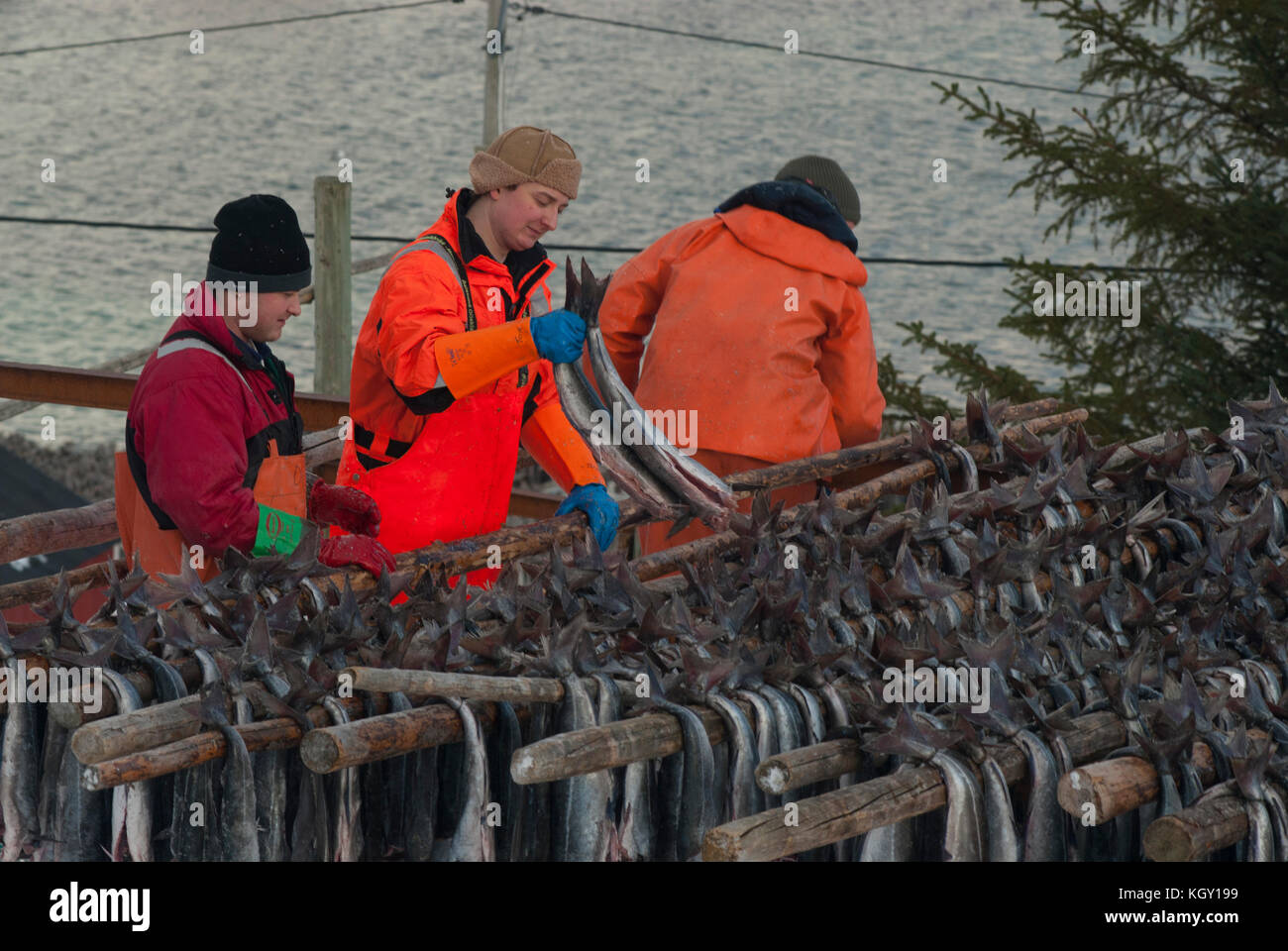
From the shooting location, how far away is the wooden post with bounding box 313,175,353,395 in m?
9.62

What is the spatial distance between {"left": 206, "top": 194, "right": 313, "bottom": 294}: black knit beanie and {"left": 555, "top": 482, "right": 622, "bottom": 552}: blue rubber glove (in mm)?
944

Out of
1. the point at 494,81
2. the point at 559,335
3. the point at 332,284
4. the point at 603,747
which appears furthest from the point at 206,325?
the point at 494,81

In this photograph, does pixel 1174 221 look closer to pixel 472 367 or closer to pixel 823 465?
pixel 823 465

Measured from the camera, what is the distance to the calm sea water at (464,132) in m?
20.9

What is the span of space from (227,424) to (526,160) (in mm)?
1034

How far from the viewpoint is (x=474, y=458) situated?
13.5 feet

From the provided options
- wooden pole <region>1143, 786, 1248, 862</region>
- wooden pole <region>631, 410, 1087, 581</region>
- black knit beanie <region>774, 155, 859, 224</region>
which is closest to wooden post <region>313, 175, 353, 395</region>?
black knit beanie <region>774, 155, 859, 224</region>

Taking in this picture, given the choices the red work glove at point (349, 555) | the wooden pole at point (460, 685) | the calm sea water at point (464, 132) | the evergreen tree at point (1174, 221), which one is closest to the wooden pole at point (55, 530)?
the red work glove at point (349, 555)

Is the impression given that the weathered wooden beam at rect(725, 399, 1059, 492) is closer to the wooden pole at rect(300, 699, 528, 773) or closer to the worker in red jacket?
the worker in red jacket

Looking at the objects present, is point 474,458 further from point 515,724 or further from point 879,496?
point 515,724

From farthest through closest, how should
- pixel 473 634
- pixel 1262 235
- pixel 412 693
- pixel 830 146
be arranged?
pixel 830 146 → pixel 1262 235 → pixel 473 634 → pixel 412 693
